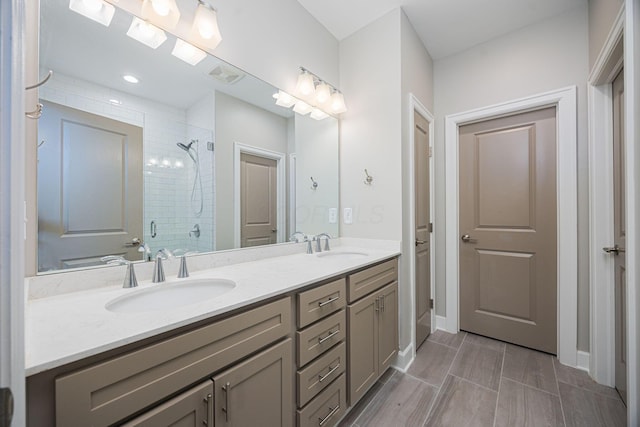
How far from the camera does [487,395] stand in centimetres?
160

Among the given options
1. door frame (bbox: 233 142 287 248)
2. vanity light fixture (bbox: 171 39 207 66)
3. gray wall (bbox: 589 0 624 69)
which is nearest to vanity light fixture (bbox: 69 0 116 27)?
vanity light fixture (bbox: 171 39 207 66)

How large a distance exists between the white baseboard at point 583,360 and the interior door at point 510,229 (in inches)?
5.9

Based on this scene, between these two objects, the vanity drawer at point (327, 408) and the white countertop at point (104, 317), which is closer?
the white countertop at point (104, 317)

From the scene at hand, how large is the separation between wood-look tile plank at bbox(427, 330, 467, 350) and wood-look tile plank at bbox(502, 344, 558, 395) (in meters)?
0.34

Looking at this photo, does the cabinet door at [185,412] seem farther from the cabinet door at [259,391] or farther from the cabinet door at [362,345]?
the cabinet door at [362,345]

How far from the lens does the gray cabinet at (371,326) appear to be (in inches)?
54.5

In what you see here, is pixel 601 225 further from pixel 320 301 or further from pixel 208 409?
pixel 208 409

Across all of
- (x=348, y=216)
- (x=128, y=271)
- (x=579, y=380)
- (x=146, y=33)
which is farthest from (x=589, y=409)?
(x=146, y=33)

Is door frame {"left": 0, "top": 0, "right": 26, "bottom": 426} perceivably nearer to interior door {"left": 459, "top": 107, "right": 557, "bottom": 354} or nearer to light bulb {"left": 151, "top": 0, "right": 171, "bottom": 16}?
light bulb {"left": 151, "top": 0, "right": 171, "bottom": 16}

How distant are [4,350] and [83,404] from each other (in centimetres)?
38

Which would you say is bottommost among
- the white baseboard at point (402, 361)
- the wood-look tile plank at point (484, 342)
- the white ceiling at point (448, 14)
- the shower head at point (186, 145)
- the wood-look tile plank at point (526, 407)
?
the wood-look tile plank at point (526, 407)

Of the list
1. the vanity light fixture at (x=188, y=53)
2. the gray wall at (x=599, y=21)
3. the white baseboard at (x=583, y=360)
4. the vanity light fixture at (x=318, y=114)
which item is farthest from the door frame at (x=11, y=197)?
the white baseboard at (x=583, y=360)

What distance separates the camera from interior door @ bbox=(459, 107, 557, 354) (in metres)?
2.04

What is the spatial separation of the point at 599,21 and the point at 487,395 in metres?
2.43
